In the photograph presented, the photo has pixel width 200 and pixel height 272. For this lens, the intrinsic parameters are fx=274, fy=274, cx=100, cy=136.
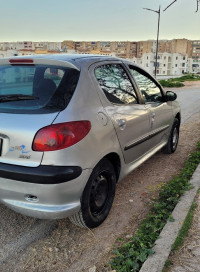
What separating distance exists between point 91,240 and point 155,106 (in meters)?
2.14

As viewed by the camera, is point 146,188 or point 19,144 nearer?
point 19,144

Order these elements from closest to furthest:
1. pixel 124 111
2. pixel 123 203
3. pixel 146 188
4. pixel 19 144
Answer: pixel 19 144 → pixel 124 111 → pixel 123 203 → pixel 146 188

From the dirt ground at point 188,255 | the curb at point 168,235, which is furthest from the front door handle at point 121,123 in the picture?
the dirt ground at point 188,255

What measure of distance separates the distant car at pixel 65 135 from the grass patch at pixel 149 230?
0.46 meters

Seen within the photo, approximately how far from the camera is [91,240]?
8.87 feet

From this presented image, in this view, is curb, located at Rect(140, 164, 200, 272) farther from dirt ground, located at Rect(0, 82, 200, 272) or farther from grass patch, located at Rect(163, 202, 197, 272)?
dirt ground, located at Rect(0, 82, 200, 272)

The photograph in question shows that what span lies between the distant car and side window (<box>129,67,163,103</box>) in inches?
16.7

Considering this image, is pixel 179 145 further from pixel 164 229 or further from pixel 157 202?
pixel 164 229

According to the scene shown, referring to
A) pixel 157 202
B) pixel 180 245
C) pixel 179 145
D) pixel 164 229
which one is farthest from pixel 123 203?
pixel 179 145

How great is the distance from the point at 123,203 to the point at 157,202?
1.39ft

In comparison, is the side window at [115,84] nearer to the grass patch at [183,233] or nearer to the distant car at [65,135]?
the distant car at [65,135]

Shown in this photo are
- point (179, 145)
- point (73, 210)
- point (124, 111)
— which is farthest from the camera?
point (179, 145)

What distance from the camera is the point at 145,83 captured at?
396 cm

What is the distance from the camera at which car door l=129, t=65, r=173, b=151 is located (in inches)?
149
